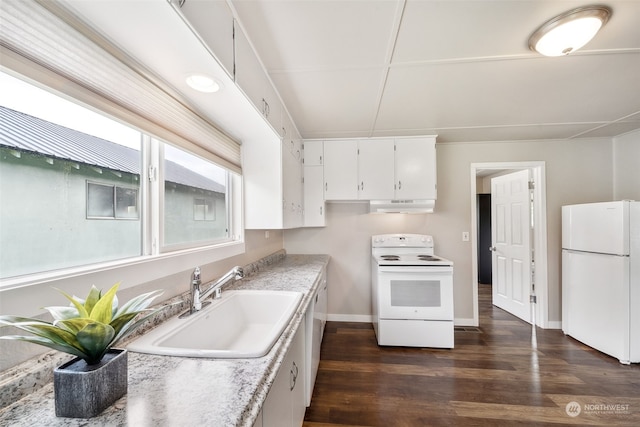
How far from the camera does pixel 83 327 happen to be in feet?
1.90

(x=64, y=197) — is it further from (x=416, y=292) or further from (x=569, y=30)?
(x=416, y=292)

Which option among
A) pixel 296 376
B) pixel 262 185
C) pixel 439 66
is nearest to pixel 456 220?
pixel 439 66

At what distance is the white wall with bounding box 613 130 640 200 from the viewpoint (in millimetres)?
2766

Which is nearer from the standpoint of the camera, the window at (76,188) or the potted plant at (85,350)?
the potted plant at (85,350)

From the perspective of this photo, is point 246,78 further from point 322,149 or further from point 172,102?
point 322,149

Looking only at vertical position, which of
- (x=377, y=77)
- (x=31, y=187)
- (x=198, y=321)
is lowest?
(x=198, y=321)

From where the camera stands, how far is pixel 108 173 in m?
1.10

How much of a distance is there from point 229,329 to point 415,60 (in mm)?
1889

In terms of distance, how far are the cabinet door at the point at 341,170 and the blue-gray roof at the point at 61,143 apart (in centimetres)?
188

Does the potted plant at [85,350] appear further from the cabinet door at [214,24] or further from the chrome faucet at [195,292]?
the cabinet door at [214,24]

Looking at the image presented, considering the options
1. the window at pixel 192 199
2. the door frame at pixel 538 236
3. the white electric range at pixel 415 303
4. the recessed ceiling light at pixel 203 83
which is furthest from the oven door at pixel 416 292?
the recessed ceiling light at pixel 203 83

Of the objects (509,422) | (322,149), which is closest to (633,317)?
(509,422)

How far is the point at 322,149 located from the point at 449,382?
254 centimetres

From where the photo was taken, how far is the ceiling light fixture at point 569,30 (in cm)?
115
